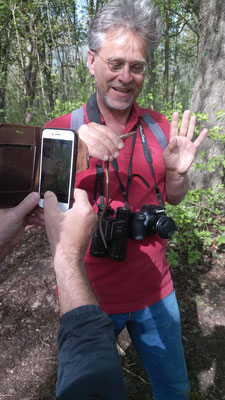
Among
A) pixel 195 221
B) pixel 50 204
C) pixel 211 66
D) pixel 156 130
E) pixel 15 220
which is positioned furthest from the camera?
pixel 211 66

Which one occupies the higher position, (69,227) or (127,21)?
(127,21)

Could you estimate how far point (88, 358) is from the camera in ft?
2.51

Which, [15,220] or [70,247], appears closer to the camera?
[70,247]

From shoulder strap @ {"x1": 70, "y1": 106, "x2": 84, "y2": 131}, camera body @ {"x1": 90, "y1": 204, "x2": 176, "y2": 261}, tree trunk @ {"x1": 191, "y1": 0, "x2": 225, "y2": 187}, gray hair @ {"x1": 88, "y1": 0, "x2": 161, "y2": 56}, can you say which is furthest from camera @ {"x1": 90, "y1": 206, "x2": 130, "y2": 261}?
tree trunk @ {"x1": 191, "y1": 0, "x2": 225, "y2": 187}

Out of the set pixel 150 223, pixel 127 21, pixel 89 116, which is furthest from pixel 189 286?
pixel 127 21

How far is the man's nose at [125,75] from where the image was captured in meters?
1.66

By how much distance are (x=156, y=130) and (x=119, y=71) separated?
45cm

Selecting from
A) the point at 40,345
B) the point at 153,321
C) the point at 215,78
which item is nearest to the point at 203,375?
the point at 153,321

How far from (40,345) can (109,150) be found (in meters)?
2.31

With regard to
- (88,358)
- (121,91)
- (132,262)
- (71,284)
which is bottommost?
(132,262)

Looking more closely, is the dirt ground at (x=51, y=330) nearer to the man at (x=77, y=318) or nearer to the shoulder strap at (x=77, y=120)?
the man at (x=77, y=318)

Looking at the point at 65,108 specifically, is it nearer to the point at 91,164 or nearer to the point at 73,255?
the point at 91,164

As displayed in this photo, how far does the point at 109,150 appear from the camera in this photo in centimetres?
131

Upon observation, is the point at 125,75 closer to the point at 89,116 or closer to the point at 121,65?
the point at 121,65
